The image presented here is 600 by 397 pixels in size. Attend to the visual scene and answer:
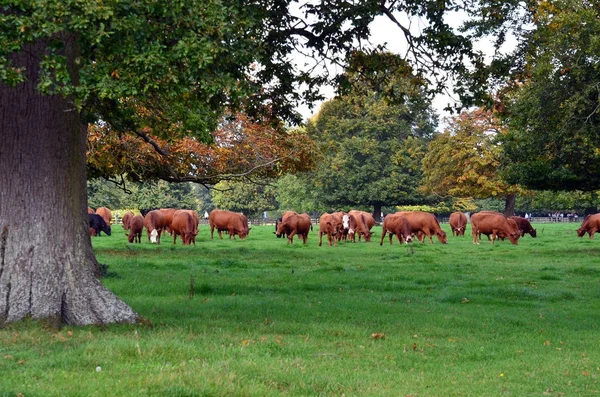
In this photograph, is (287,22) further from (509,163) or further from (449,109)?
(509,163)

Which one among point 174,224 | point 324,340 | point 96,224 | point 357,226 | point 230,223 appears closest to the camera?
point 324,340

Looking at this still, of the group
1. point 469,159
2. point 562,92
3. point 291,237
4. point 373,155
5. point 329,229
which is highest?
point 373,155

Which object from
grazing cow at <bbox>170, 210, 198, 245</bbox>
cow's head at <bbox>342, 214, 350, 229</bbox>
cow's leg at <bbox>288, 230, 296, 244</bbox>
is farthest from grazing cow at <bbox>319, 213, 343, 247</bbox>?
grazing cow at <bbox>170, 210, 198, 245</bbox>

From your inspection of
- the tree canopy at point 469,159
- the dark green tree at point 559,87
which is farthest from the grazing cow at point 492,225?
the tree canopy at point 469,159

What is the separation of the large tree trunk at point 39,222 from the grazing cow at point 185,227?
2397 cm

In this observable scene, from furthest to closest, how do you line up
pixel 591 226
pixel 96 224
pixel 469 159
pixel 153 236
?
pixel 469 159
pixel 96 224
pixel 591 226
pixel 153 236

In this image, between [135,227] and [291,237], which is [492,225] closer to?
[291,237]

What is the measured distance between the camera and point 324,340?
393 inches

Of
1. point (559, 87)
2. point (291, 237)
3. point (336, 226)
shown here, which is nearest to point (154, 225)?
point (291, 237)

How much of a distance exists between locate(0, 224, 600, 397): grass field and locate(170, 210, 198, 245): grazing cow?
631 inches

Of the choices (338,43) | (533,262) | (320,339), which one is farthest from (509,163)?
(320,339)

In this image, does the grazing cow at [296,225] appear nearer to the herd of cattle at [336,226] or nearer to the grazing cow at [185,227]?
the herd of cattle at [336,226]

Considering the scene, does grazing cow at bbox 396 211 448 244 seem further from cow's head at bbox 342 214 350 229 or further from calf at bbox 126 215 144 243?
calf at bbox 126 215 144 243

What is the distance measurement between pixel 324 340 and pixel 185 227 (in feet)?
84.5
